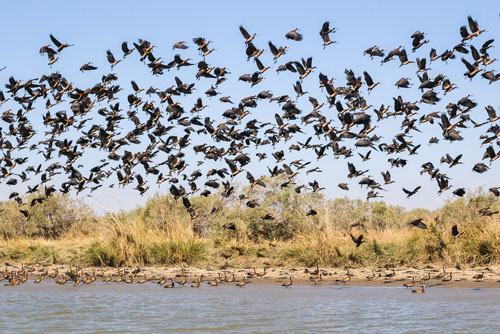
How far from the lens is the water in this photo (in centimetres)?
1162

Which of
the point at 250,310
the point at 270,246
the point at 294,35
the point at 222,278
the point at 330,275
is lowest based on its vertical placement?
the point at 250,310

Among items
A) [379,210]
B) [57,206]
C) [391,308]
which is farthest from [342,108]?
[379,210]

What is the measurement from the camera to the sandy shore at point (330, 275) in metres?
17.3

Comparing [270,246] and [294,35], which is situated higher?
[294,35]

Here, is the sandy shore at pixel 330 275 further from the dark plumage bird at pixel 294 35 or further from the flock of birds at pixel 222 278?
the dark plumage bird at pixel 294 35

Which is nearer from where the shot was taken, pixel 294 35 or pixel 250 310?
pixel 250 310

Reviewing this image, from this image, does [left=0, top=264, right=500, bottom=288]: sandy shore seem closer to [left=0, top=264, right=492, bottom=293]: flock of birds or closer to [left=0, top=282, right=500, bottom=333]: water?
[left=0, top=264, right=492, bottom=293]: flock of birds

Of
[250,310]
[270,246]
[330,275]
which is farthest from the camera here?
[270,246]

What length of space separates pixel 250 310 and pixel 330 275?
230 inches

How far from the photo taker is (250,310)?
1353 centimetres

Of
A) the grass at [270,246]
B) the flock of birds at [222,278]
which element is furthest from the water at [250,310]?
the grass at [270,246]

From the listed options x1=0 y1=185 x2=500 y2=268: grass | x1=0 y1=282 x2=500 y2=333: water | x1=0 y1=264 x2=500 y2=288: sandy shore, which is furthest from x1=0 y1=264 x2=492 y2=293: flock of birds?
x1=0 y1=185 x2=500 y2=268: grass

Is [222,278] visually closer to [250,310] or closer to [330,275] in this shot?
[330,275]

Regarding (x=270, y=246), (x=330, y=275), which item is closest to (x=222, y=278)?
(x=330, y=275)
